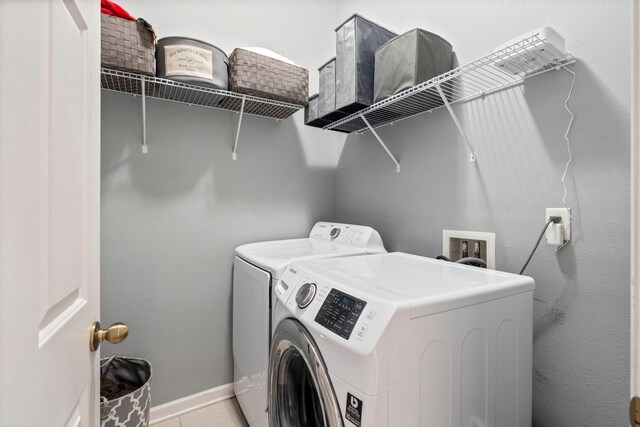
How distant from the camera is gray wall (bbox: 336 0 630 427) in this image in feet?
3.19

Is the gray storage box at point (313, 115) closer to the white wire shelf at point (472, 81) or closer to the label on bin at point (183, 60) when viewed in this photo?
the white wire shelf at point (472, 81)

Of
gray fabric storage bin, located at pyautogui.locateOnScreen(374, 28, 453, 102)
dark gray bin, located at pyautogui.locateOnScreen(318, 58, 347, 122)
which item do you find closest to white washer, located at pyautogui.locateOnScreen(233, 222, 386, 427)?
dark gray bin, located at pyautogui.locateOnScreen(318, 58, 347, 122)

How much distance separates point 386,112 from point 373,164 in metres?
0.42

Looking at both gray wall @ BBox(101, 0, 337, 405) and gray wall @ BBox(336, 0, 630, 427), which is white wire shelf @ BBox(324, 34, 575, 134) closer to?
gray wall @ BBox(336, 0, 630, 427)

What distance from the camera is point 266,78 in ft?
5.26

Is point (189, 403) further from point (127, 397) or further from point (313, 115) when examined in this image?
point (313, 115)

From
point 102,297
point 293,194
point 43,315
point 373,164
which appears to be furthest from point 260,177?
point 43,315

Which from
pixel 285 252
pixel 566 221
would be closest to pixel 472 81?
pixel 566 221

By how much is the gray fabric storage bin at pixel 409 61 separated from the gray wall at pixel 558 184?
0.15m

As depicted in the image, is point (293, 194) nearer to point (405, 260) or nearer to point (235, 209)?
point (235, 209)

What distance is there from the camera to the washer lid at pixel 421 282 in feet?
2.59

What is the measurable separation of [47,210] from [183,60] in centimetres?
123

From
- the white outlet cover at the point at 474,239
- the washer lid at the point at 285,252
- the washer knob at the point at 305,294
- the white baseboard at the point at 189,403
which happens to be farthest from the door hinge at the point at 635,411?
the white baseboard at the point at 189,403

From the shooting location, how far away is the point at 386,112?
1653mm
